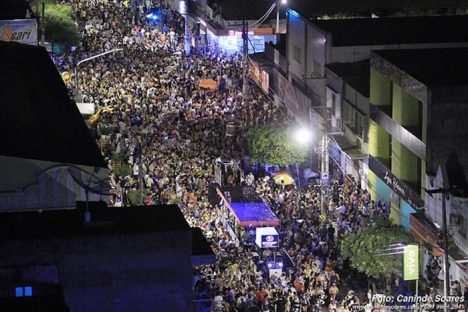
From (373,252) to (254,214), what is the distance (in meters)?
6.03

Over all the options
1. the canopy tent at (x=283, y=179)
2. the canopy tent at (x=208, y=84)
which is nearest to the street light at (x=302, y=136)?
the canopy tent at (x=283, y=179)

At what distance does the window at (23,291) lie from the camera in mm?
25297

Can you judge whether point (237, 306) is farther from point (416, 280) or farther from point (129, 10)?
point (129, 10)

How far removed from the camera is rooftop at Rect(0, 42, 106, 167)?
3497 cm

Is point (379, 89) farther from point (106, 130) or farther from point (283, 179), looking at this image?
point (106, 130)

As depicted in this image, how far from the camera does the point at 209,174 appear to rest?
53.2m

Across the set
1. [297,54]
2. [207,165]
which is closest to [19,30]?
[207,165]

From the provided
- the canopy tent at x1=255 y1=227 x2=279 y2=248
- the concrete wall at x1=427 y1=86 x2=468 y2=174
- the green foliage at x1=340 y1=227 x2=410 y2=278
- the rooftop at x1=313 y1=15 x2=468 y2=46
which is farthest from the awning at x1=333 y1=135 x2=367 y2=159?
the green foliage at x1=340 y1=227 x2=410 y2=278

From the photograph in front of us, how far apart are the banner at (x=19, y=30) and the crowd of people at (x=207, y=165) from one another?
419 centimetres

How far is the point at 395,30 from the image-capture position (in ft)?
216

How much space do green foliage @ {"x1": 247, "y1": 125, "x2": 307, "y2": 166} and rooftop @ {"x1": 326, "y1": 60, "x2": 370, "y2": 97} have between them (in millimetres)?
3494

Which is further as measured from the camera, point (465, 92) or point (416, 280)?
point (465, 92)

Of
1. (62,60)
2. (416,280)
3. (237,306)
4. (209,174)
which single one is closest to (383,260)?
(416,280)

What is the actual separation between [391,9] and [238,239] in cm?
4157
